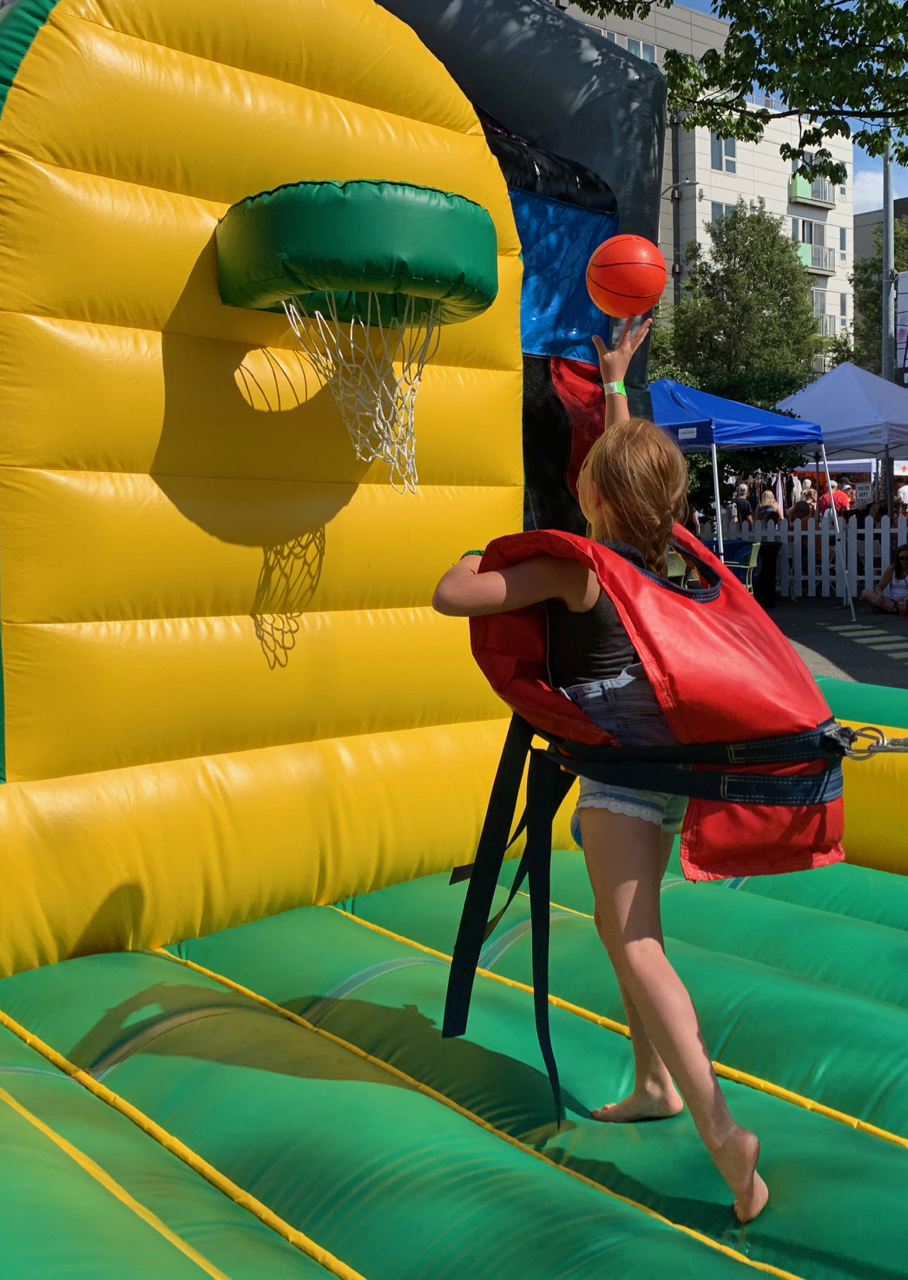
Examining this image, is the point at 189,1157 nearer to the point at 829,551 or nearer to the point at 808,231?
the point at 829,551

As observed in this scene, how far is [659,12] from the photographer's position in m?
36.6

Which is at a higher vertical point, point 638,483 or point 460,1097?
point 638,483

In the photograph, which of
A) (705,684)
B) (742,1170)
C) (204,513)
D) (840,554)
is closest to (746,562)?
(840,554)

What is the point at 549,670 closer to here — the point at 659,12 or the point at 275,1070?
the point at 275,1070

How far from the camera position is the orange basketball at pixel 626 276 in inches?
135

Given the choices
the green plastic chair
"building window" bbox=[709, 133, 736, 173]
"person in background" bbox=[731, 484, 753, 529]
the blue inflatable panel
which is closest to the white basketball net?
the blue inflatable panel

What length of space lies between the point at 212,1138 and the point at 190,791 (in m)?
1.09

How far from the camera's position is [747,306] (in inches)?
1120

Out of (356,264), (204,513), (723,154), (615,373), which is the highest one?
(723,154)

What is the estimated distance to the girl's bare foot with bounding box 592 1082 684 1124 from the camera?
2221mm

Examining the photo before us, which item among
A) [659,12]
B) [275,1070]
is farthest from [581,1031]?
[659,12]

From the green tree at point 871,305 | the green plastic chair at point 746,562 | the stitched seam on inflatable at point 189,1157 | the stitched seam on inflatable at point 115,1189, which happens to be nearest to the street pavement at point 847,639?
the green plastic chair at point 746,562

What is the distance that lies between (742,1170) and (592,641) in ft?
2.93

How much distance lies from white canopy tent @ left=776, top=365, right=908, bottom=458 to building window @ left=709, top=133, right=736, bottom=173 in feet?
96.3
